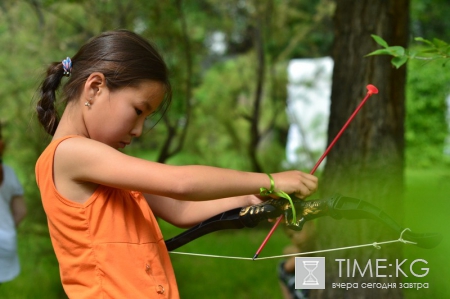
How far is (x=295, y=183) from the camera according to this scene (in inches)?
69.3

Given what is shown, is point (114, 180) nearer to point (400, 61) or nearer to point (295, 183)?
point (295, 183)

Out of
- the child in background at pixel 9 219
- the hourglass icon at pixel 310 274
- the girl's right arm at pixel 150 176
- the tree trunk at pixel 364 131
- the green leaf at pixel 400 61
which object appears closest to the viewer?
the girl's right arm at pixel 150 176

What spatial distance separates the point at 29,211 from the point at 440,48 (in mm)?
4849

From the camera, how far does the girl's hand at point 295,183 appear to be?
176cm

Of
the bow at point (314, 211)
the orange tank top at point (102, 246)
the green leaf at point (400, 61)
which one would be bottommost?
the orange tank top at point (102, 246)

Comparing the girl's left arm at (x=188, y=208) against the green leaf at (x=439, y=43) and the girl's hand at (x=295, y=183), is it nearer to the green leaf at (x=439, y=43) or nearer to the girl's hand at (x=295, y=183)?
the girl's hand at (x=295, y=183)

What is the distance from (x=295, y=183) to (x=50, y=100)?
2.52 ft

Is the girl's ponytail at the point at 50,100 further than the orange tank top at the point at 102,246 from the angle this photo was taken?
Yes

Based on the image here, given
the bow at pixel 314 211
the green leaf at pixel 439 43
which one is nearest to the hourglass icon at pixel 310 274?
the bow at pixel 314 211

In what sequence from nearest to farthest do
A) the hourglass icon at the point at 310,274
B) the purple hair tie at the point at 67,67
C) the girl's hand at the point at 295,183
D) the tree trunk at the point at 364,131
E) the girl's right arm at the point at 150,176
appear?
the girl's right arm at the point at 150,176 < the girl's hand at the point at 295,183 < the purple hair tie at the point at 67,67 < the hourglass icon at the point at 310,274 < the tree trunk at the point at 364,131

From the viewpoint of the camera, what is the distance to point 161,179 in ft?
5.41

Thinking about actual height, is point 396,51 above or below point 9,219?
above

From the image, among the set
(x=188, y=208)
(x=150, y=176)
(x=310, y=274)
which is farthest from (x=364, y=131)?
(x=150, y=176)

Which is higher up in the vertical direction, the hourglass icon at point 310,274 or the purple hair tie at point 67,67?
the purple hair tie at point 67,67
